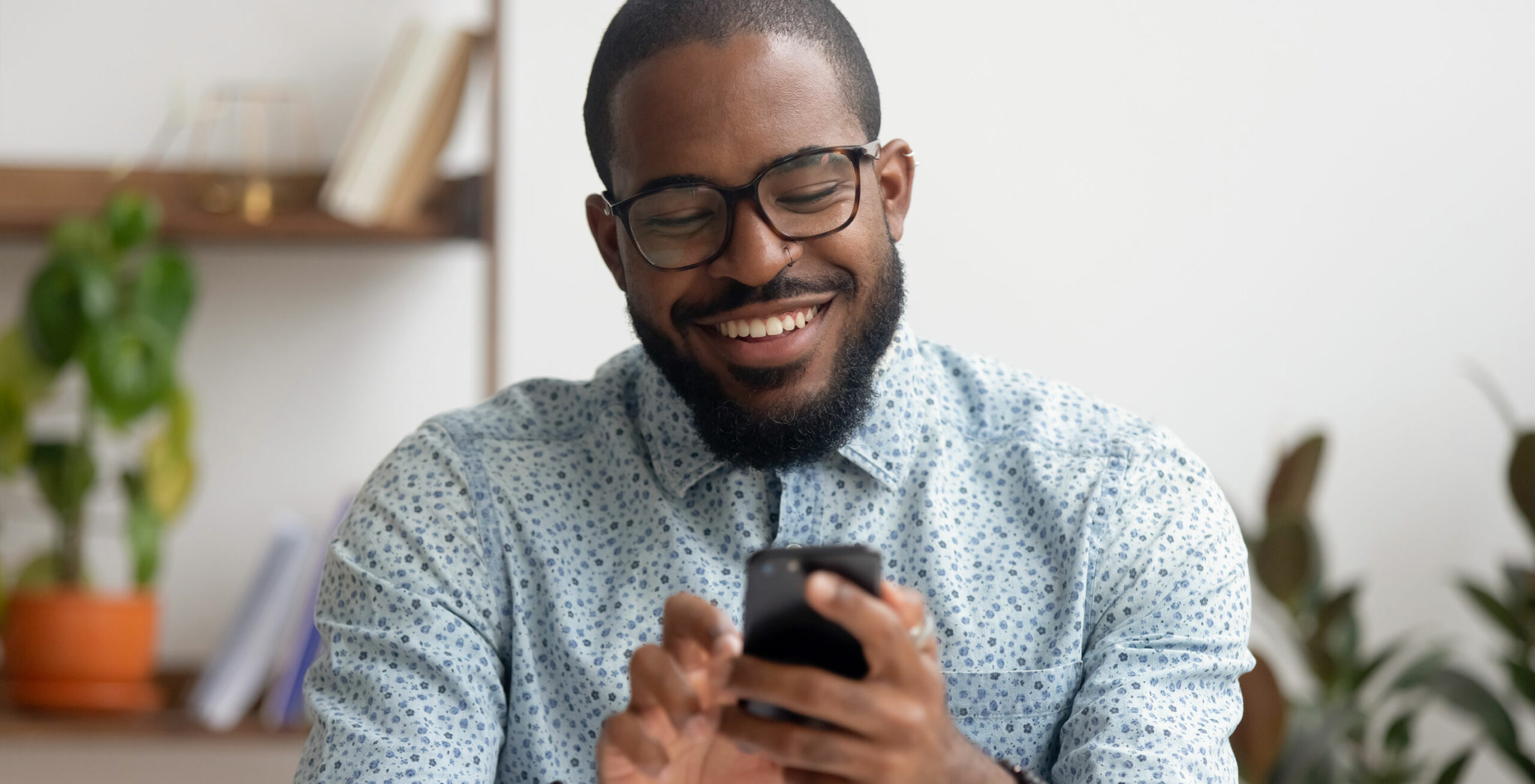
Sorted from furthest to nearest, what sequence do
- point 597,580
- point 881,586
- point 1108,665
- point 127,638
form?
1. point 127,638
2. point 597,580
3. point 1108,665
4. point 881,586

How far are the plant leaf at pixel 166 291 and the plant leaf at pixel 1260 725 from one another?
1.49 m

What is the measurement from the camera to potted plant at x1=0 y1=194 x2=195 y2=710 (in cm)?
194

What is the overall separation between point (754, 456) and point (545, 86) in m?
1.13

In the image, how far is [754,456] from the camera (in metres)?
1.23

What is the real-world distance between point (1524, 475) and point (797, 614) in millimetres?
1424

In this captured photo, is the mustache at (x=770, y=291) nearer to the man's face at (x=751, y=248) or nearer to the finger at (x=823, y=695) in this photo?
the man's face at (x=751, y=248)

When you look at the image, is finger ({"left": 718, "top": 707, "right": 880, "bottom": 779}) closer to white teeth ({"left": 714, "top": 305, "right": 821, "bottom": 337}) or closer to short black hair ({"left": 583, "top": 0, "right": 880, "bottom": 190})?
white teeth ({"left": 714, "top": 305, "right": 821, "bottom": 337})

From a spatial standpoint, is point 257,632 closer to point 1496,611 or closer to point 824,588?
point 824,588

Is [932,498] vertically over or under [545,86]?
under

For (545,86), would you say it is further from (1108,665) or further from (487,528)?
(1108,665)

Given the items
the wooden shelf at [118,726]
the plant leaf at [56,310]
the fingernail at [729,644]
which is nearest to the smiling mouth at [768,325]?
the fingernail at [729,644]

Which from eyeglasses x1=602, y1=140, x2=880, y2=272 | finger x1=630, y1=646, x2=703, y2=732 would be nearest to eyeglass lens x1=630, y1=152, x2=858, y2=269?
eyeglasses x1=602, y1=140, x2=880, y2=272

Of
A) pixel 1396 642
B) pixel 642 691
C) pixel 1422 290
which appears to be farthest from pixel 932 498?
pixel 1422 290

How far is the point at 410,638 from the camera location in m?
1.14
